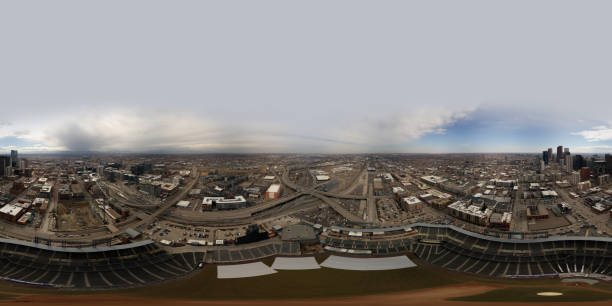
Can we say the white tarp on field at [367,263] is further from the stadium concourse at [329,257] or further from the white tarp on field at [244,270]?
the white tarp on field at [244,270]

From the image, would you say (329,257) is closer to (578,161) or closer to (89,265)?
(89,265)

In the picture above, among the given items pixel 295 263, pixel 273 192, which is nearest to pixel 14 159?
pixel 273 192

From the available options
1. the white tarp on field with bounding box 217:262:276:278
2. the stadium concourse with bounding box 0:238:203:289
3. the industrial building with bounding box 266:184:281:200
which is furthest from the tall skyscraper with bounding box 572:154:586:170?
the stadium concourse with bounding box 0:238:203:289

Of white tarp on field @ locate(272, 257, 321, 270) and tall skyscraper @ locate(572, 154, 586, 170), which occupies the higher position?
tall skyscraper @ locate(572, 154, 586, 170)

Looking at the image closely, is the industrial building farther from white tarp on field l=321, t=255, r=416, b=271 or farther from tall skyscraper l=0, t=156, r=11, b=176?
tall skyscraper l=0, t=156, r=11, b=176

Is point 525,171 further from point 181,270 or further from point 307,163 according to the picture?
point 181,270

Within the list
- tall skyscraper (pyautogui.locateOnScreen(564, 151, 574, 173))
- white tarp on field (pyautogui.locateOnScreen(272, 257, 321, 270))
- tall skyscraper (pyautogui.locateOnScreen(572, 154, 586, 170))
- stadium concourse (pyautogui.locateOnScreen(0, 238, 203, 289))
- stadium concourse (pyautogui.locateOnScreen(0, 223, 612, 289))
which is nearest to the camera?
stadium concourse (pyautogui.locateOnScreen(0, 238, 203, 289))

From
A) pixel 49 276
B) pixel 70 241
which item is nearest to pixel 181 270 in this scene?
pixel 49 276
